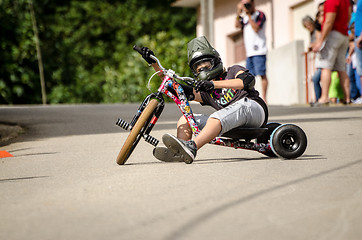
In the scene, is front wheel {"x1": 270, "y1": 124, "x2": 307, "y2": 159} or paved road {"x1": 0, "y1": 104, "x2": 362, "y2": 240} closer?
paved road {"x1": 0, "y1": 104, "x2": 362, "y2": 240}

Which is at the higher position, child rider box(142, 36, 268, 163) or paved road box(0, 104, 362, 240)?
child rider box(142, 36, 268, 163)

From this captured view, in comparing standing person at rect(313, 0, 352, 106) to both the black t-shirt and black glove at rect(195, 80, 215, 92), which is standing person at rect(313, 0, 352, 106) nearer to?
the black t-shirt

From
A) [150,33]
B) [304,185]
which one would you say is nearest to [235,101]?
[304,185]

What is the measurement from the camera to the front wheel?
5.84m

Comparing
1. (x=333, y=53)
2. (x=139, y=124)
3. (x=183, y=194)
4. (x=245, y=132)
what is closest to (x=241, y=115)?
(x=245, y=132)

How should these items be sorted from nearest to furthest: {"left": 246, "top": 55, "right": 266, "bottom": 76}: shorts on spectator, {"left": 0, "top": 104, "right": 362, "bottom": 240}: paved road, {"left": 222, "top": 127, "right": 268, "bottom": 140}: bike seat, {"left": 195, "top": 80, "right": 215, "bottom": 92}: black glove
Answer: {"left": 0, "top": 104, "right": 362, "bottom": 240}: paved road, {"left": 195, "top": 80, "right": 215, "bottom": 92}: black glove, {"left": 222, "top": 127, "right": 268, "bottom": 140}: bike seat, {"left": 246, "top": 55, "right": 266, "bottom": 76}: shorts on spectator

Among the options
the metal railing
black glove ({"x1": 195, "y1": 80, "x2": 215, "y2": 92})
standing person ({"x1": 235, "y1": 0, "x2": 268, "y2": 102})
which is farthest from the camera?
the metal railing

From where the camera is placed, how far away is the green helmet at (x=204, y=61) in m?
5.84

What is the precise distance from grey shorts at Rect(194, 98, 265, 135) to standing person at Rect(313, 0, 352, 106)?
5.75 m

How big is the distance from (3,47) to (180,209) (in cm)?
2003

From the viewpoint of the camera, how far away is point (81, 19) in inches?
1315

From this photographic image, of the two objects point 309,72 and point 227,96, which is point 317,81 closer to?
point 309,72

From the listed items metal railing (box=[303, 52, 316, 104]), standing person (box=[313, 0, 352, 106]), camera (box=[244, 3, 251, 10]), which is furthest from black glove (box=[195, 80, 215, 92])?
metal railing (box=[303, 52, 316, 104])

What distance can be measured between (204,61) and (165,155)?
0.85m
